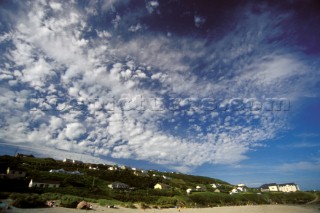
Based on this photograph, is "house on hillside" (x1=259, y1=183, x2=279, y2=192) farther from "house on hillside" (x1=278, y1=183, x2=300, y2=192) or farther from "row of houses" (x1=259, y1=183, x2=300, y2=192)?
"house on hillside" (x1=278, y1=183, x2=300, y2=192)

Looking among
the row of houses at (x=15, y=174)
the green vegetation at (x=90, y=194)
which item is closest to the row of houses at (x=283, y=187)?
the green vegetation at (x=90, y=194)

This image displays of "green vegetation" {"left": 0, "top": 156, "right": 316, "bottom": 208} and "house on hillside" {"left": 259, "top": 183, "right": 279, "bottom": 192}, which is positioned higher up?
"house on hillside" {"left": 259, "top": 183, "right": 279, "bottom": 192}

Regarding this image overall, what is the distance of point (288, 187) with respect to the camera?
570 feet

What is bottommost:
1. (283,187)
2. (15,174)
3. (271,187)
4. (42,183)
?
(42,183)

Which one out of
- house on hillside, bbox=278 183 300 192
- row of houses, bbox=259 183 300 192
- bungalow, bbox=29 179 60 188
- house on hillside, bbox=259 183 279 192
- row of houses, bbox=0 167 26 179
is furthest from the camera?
house on hillside, bbox=259 183 279 192

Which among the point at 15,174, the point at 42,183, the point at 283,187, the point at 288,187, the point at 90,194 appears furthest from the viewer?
the point at 283,187

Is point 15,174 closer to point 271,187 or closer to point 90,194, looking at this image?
point 90,194

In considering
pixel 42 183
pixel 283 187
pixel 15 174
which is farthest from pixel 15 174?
pixel 283 187

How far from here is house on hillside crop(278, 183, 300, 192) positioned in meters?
172

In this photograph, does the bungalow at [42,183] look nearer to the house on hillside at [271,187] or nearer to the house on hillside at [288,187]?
the house on hillside at [271,187]

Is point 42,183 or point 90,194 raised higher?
point 42,183

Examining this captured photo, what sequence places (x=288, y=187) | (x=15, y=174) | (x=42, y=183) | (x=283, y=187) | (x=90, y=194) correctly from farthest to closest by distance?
(x=283, y=187), (x=288, y=187), (x=15, y=174), (x=42, y=183), (x=90, y=194)

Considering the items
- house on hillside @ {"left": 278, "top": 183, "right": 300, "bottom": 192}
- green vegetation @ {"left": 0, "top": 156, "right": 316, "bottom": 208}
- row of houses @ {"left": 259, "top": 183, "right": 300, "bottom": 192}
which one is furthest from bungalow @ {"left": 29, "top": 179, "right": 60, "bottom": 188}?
house on hillside @ {"left": 278, "top": 183, "right": 300, "bottom": 192}

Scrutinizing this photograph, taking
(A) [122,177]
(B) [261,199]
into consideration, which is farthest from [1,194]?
(B) [261,199]
